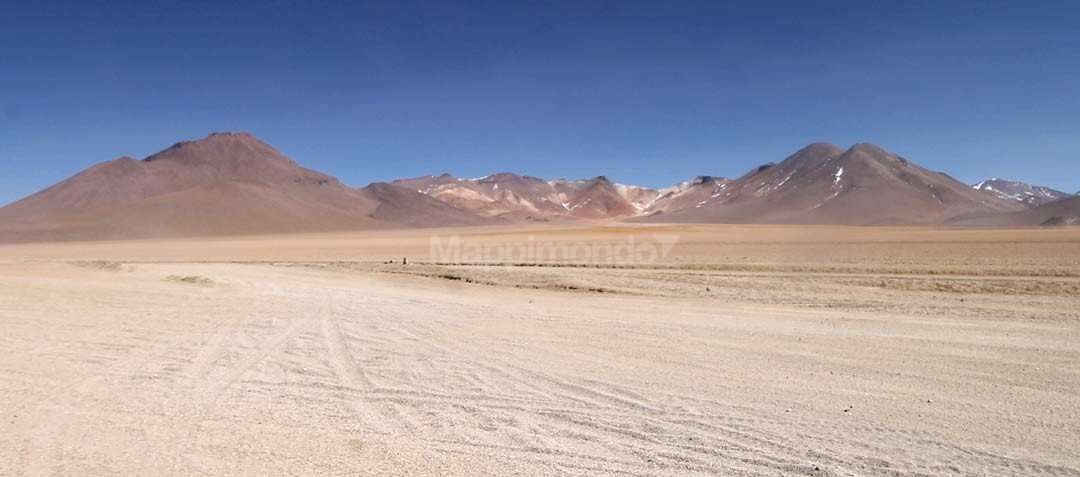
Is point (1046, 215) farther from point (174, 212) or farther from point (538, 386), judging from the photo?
point (174, 212)

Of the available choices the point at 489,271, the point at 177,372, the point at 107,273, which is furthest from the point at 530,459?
the point at 107,273

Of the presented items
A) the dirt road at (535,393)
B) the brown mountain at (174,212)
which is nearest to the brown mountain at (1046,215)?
the brown mountain at (174,212)

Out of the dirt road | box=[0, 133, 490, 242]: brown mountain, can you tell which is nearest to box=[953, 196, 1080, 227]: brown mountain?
box=[0, 133, 490, 242]: brown mountain

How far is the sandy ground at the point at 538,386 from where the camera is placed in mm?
4945

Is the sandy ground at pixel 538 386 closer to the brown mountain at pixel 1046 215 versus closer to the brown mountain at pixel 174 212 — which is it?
the brown mountain at pixel 174 212

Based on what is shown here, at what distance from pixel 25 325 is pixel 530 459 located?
9929mm

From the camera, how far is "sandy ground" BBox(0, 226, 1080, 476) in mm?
4945

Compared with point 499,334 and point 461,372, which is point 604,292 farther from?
point 461,372

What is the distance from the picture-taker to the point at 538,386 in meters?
6.96

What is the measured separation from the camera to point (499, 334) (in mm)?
10219

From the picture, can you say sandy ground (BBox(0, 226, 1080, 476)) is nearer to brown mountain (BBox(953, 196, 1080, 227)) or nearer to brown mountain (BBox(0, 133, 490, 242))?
brown mountain (BBox(0, 133, 490, 242))

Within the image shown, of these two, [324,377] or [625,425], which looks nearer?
[625,425]

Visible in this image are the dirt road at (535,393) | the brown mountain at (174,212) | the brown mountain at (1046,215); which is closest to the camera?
the dirt road at (535,393)

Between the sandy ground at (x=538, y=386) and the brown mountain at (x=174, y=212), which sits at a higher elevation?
the brown mountain at (x=174, y=212)
